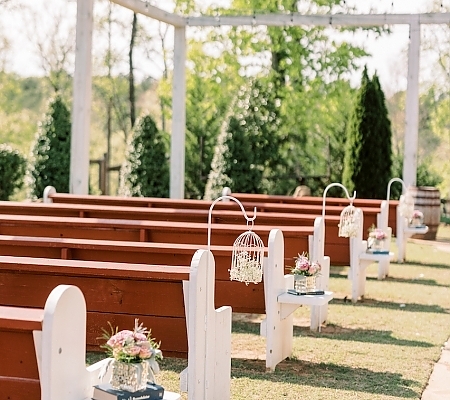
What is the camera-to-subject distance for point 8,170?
56.0ft

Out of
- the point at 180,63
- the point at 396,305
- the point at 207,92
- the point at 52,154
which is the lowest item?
the point at 396,305

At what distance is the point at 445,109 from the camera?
93.5 feet

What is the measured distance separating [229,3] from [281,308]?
17803 millimetres

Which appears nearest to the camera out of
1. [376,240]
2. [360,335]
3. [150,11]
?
[360,335]

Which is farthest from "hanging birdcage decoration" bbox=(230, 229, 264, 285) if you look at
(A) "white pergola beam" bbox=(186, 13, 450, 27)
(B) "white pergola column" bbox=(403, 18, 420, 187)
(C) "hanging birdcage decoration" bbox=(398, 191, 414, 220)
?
(B) "white pergola column" bbox=(403, 18, 420, 187)

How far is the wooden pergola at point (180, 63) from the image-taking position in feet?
40.2

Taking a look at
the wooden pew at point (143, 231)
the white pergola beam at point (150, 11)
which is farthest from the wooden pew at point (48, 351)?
the white pergola beam at point (150, 11)

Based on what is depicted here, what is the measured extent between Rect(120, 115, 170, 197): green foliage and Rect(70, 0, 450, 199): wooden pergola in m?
1.56

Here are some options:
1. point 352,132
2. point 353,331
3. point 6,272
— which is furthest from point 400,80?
point 6,272

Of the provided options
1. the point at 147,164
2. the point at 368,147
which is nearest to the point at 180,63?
the point at 147,164

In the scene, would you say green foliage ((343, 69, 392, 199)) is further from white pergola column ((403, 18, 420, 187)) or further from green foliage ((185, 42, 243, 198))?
green foliage ((185, 42, 243, 198))

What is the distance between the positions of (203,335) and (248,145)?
1270 cm

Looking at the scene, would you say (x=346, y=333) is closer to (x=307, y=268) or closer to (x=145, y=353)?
(x=307, y=268)

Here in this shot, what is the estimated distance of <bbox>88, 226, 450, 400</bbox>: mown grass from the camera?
5758mm
